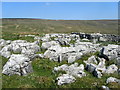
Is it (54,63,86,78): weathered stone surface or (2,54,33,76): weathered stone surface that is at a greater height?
(2,54,33,76): weathered stone surface

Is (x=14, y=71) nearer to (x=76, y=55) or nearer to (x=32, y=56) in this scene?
(x=32, y=56)

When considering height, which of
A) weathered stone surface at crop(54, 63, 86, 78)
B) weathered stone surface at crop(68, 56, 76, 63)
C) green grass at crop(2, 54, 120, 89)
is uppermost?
weathered stone surface at crop(68, 56, 76, 63)

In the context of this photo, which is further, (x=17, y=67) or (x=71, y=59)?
(x=71, y=59)

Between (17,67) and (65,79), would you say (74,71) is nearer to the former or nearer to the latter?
(65,79)

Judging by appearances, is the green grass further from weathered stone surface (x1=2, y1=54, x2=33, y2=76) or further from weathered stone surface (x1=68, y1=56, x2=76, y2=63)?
weathered stone surface (x1=68, y1=56, x2=76, y2=63)

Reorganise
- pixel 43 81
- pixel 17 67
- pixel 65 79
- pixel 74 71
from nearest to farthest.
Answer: pixel 65 79
pixel 43 81
pixel 17 67
pixel 74 71

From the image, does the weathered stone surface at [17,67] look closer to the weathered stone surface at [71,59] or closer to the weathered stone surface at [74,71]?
the weathered stone surface at [74,71]

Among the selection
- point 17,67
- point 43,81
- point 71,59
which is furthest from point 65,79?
point 71,59

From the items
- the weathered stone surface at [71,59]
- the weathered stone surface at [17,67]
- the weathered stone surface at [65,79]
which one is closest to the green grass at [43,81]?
the weathered stone surface at [65,79]

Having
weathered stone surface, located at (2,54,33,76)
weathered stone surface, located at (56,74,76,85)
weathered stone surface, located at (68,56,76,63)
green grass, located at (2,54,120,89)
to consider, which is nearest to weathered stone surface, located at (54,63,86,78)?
green grass, located at (2,54,120,89)

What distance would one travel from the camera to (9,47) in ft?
88.0

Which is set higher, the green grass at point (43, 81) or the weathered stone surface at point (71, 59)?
the weathered stone surface at point (71, 59)

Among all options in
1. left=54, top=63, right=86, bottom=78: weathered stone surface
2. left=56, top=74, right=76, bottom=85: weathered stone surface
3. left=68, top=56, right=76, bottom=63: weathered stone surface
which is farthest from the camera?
left=68, top=56, right=76, bottom=63: weathered stone surface

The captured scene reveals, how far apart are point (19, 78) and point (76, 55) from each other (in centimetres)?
850
